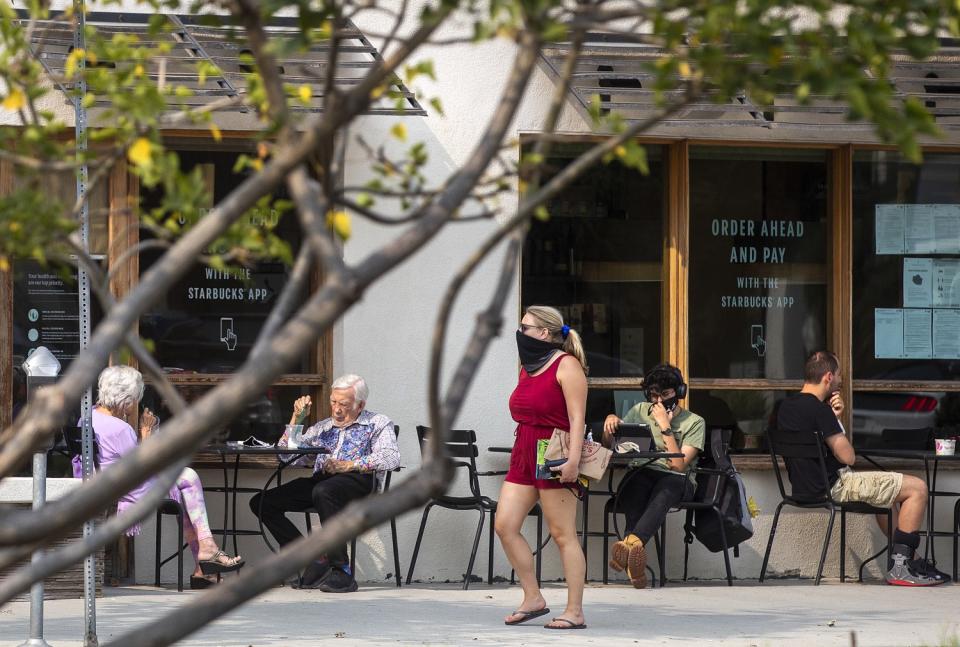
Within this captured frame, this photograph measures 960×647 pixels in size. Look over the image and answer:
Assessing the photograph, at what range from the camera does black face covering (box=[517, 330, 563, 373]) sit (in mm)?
7730

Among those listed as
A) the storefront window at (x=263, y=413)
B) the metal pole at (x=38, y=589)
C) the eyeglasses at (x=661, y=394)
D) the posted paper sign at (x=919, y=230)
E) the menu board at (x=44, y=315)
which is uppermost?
the posted paper sign at (x=919, y=230)

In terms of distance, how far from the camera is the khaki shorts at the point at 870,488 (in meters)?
9.45

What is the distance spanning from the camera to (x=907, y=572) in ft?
31.4

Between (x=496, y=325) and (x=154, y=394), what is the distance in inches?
265

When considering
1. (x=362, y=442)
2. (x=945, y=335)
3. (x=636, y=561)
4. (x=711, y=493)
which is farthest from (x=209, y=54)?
(x=945, y=335)

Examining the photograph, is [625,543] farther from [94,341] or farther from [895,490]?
[94,341]

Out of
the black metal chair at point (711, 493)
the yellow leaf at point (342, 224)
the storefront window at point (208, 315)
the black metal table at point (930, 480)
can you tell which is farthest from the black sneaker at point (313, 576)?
the yellow leaf at point (342, 224)

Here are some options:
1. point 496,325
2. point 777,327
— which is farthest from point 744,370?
point 496,325

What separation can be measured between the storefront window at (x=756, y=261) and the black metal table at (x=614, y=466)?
3.30 ft

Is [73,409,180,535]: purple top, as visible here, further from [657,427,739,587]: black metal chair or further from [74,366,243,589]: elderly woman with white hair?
[657,427,739,587]: black metal chair

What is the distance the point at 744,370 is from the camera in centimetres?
1017

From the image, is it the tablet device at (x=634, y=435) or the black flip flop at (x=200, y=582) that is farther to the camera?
the tablet device at (x=634, y=435)

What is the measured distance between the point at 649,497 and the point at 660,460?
9.3 inches

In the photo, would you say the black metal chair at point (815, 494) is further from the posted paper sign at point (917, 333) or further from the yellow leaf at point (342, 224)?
the yellow leaf at point (342, 224)
